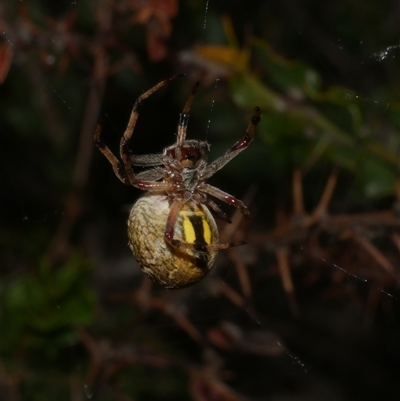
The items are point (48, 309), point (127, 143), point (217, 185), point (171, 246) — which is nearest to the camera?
point (171, 246)

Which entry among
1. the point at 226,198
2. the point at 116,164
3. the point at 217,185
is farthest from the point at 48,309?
the point at 217,185

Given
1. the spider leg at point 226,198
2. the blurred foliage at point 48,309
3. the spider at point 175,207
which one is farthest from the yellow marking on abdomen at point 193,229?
the blurred foliage at point 48,309

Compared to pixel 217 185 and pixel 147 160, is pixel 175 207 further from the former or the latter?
pixel 217 185

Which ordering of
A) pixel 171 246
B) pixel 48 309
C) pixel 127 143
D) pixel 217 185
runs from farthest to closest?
1. pixel 217 185
2. pixel 48 309
3. pixel 127 143
4. pixel 171 246

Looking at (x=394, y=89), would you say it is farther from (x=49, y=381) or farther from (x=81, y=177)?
(x=49, y=381)

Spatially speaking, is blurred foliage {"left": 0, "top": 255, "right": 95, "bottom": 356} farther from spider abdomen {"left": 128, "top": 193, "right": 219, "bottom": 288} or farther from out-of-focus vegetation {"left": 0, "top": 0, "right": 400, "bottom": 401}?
spider abdomen {"left": 128, "top": 193, "right": 219, "bottom": 288}

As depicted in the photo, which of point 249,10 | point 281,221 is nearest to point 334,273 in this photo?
point 281,221
